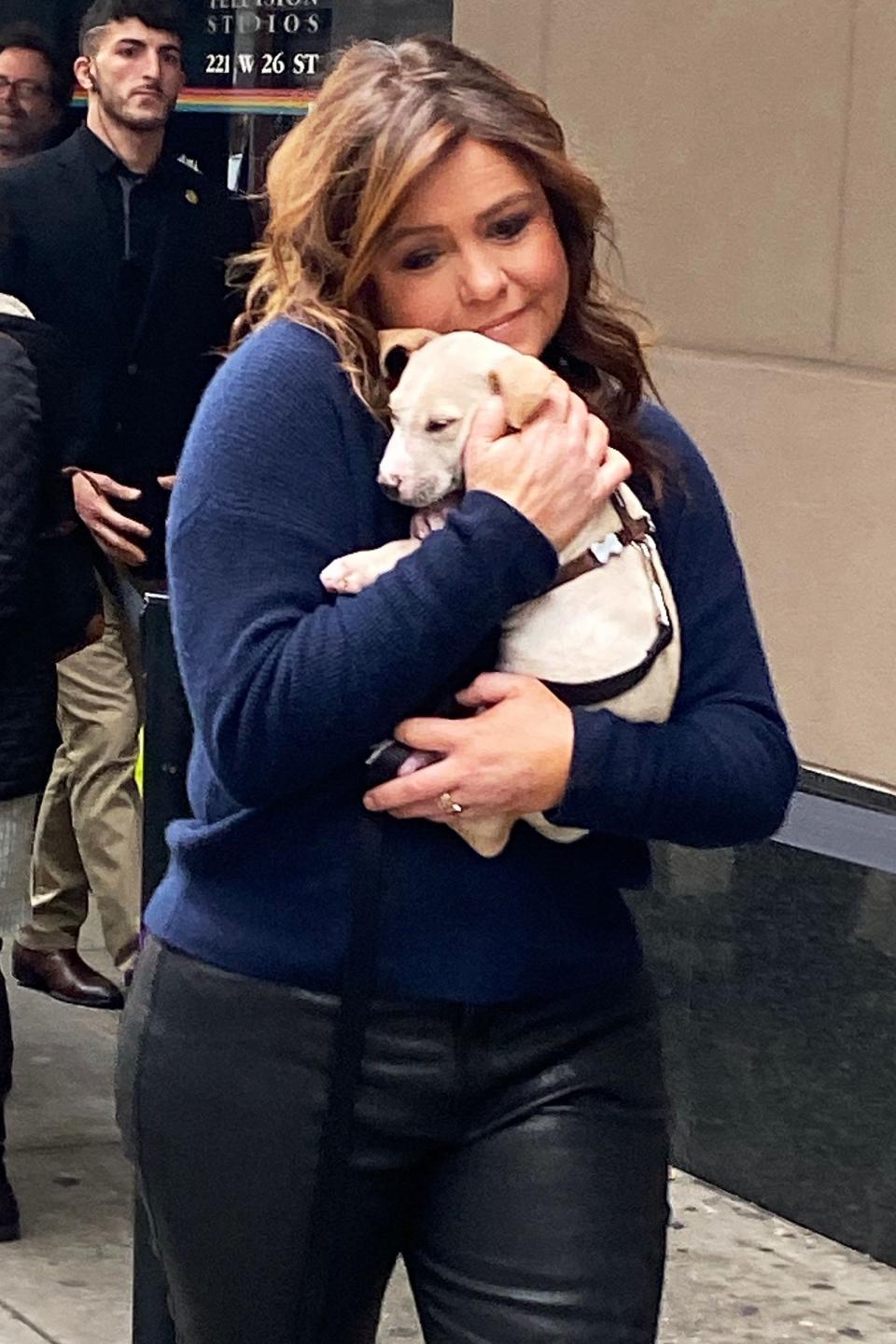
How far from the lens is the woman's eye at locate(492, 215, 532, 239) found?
2.45 metres

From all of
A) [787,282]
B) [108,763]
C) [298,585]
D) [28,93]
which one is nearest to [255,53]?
[28,93]

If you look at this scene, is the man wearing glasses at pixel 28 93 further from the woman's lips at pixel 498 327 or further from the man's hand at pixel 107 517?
the woman's lips at pixel 498 327

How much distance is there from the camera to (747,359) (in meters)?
5.25

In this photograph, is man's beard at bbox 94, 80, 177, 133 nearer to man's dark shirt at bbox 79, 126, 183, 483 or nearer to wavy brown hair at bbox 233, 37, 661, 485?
man's dark shirt at bbox 79, 126, 183, 483

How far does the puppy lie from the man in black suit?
397cm

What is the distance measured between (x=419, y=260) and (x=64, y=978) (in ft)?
14.6

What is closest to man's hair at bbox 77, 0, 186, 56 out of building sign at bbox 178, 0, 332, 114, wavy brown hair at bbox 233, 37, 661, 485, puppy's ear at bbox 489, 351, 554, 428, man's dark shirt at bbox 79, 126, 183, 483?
building sign at bbox 178, 0, 332, 114

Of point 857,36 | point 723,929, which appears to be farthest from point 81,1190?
point 857,36

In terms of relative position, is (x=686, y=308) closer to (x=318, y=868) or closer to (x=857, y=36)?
(x=857, y=36)

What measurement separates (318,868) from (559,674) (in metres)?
0.30

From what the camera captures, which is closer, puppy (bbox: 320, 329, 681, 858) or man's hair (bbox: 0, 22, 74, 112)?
puppy (bbox: 320, 329, 681, 858)

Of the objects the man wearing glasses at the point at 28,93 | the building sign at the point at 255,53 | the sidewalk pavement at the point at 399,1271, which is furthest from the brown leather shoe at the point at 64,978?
the building sign at the point at 255,53

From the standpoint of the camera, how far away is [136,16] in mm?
7016

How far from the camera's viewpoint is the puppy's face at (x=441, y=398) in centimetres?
231
